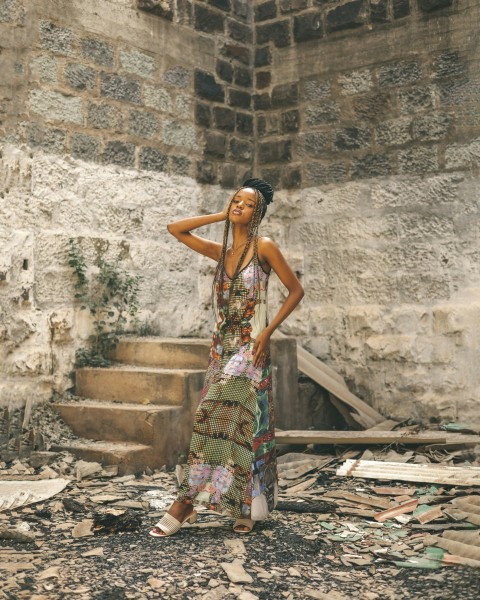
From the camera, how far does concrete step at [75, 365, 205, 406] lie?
5.46 m

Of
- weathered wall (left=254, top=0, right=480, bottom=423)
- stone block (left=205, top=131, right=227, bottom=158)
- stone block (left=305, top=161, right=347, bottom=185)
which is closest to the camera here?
weathered wall (left=254, top=0, right=480, bottom=423)

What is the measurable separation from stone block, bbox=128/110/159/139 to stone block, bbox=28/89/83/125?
1.59 feet

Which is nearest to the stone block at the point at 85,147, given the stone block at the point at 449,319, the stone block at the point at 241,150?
the stone block at the point at 241,150

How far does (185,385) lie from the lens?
17.8 ft

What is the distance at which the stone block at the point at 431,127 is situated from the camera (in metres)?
6.29

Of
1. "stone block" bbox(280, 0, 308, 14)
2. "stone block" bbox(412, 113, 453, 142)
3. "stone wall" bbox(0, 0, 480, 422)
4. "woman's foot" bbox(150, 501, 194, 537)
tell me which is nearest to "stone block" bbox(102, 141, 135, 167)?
"stone wall" bbox(0, 0, 480, 422)

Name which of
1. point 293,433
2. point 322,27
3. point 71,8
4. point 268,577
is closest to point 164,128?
point 71,8

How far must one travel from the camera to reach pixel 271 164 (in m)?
7.22

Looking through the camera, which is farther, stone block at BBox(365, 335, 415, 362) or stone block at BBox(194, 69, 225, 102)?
stone block at BBox(194, 69, 225, 102)

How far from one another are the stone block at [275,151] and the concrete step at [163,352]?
6.86ft

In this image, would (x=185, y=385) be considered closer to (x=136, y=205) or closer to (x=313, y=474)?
(x=313, y=474)

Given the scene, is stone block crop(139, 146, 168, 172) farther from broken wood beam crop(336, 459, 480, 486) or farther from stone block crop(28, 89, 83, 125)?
broken wood beam crop(336, 459, 480, 486)

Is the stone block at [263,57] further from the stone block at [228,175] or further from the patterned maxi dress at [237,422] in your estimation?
the patterned maxi dress at [237,422]

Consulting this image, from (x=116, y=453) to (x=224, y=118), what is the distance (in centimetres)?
340
